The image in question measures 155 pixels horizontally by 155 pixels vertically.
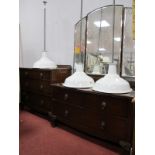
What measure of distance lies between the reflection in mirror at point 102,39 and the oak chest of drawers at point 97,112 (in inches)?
22.2

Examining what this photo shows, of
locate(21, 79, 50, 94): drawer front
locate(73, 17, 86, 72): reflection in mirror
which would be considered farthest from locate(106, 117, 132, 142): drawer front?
locate(21, 79, 50, 94): drawer front

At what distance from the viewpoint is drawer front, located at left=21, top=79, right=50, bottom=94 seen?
3.19 meters

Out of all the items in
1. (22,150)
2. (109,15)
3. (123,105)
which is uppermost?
(109,15)

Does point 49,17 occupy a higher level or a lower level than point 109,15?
higher

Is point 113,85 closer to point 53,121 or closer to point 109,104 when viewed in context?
point 109,104

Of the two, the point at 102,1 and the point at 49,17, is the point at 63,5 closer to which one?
the point at 49,17

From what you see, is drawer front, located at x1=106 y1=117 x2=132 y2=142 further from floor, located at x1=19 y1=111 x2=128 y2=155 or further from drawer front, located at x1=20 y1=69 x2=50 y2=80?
drawer front, located at x1=20 y1=69 x2=50 y2=80

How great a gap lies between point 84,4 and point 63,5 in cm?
55

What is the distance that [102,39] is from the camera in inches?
109

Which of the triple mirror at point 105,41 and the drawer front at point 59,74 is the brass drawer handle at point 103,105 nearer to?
the triple mirror at point 105,41

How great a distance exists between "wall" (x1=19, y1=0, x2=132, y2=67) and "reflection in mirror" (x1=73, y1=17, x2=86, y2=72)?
0.40 feet
